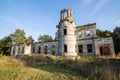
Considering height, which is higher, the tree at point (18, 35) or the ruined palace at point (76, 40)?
the tree at point (18, 35)

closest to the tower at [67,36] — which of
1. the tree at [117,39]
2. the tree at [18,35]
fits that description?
the tree at [117,39]

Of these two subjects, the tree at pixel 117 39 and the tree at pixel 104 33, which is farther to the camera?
the tree at pixel 104 33

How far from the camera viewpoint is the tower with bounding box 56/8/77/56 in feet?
74.8

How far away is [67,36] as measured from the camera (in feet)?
76.4

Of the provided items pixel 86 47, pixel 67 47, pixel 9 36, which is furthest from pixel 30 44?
pixel 9 36

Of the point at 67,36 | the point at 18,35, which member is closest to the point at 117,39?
the point at 67,36

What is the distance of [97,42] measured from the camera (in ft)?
69.9

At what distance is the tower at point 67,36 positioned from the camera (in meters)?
22.8

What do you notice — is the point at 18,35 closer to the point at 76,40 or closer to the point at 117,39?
the point at 76,40

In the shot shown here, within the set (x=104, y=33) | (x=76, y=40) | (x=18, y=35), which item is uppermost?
(x=18, y=35)

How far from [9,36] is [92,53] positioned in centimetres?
4341

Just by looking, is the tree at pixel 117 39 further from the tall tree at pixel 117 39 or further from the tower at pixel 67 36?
the tower at pixel 67 36

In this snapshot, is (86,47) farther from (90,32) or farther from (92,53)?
(90,32)

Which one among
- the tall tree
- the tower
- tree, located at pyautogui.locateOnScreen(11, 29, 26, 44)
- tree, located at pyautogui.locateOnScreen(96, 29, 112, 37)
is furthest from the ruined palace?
tree, located at pyautogui.locateOnScreen(11, 29, 26, 44)
